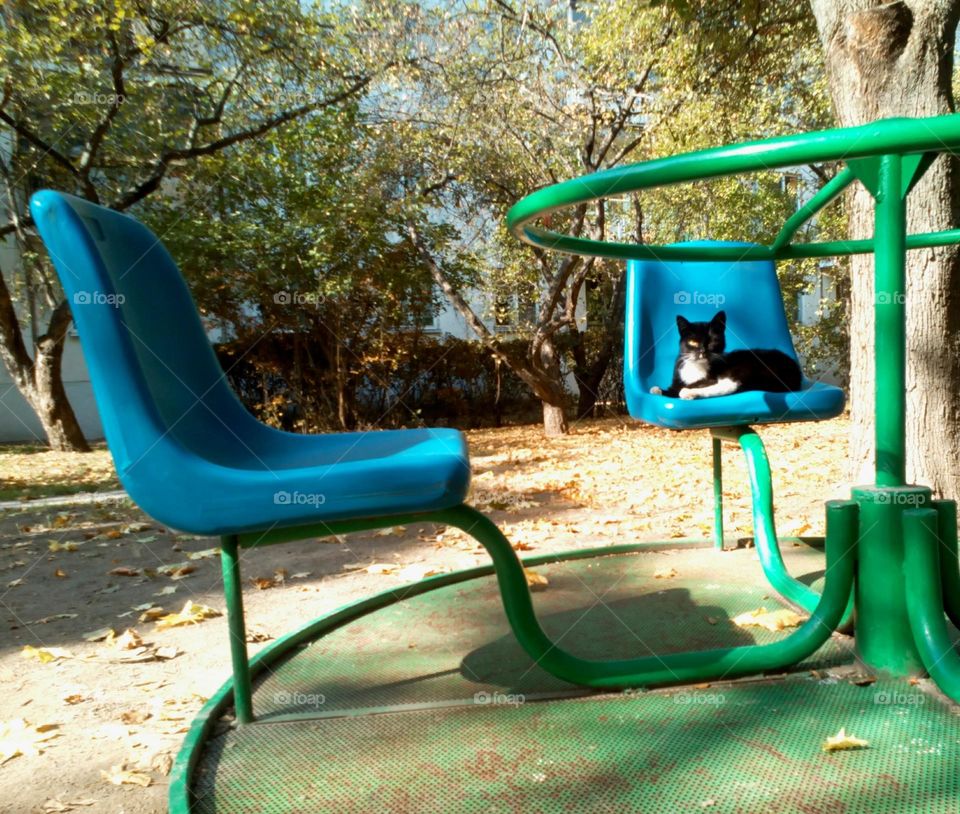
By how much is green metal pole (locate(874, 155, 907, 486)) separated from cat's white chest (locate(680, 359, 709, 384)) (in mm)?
1312

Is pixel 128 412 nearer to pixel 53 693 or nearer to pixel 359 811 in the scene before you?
pixel 359 811

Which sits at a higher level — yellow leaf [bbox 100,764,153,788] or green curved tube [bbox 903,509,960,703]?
green curved tube [bbox 903,509,960,703]

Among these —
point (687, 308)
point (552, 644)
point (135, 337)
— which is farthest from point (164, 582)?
point (687, 308)

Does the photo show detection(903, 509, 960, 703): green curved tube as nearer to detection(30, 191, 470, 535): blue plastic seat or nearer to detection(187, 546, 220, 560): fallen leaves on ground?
detection(30, 191, 470, 535): blue plastic seat

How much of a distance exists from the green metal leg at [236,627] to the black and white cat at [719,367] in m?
1.59

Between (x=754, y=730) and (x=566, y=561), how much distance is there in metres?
1.30

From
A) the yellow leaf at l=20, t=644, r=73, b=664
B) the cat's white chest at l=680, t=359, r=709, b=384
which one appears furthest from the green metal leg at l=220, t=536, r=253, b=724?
the cat's white chest at l=680, t=359, r=709, b=384

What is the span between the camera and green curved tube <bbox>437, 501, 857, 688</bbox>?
144 cm

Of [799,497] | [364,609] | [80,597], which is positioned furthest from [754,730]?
[799,497]

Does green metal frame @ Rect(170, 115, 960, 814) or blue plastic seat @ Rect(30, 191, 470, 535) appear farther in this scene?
green metal frame @ Rect(170, 115, 960, 814)

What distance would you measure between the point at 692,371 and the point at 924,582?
4.68ft

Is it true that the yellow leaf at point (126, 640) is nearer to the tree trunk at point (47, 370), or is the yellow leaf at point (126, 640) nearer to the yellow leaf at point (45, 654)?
the yellow leaf at point (45, 654)

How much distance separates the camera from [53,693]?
1.94m

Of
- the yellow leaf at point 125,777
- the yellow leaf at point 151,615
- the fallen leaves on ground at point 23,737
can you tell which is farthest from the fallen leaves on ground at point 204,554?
the yellow leaf at point 125,777
